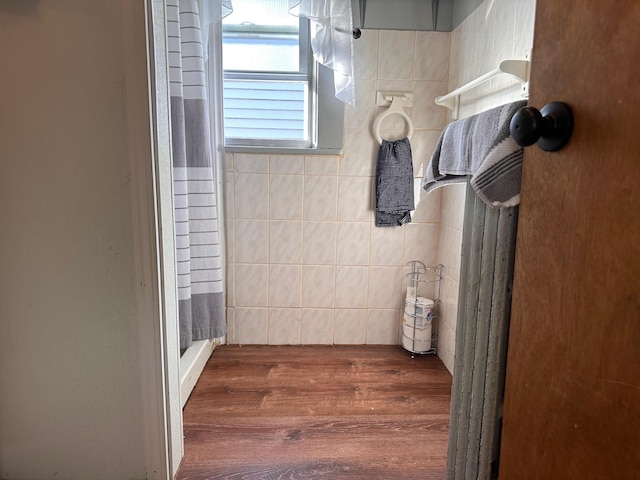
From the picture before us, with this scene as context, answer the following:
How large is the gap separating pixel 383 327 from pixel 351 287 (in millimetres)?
290

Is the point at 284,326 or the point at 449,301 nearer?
the point at 449,301

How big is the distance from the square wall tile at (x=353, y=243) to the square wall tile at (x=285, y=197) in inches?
9.9

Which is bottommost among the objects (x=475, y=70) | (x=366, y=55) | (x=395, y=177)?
(x=395, y=177)

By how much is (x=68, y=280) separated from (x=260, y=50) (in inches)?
60.5

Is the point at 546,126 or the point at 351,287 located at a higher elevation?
the point at 546,126

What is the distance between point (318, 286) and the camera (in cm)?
223

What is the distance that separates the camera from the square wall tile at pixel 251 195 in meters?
2.13

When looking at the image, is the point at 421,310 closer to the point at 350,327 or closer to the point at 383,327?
the point at 383,327

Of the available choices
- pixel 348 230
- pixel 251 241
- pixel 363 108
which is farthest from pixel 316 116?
pixel 251 241

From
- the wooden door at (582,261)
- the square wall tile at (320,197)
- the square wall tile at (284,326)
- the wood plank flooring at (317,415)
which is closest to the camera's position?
the wooden door at (582,261)

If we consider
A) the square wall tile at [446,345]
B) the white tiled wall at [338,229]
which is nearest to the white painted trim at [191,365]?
the white tiled wall at [338,229]

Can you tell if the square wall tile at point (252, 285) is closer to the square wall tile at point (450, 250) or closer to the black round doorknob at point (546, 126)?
the square wall tile at point (450, 250)

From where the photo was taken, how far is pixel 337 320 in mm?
2268

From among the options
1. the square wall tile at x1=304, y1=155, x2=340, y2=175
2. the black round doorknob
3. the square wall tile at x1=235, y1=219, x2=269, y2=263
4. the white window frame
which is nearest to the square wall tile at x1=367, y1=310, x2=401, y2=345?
the square wall tile at x1=235, y1=219, x2=269, y2=263
